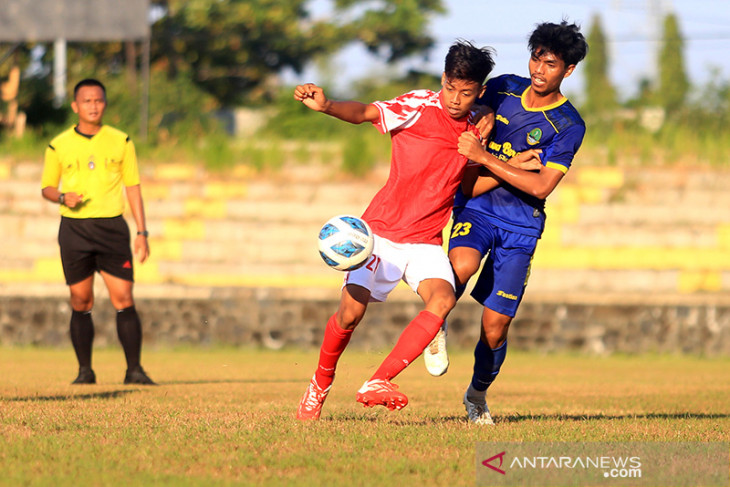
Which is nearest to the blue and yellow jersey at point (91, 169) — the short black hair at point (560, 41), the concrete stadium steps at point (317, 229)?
the short black hair at point (560, 41)

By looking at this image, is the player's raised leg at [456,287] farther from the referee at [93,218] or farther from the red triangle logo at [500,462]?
the referee at [93,218]

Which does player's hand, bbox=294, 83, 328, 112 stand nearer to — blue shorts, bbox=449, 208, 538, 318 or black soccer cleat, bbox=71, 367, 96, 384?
blue shorts, bbox=449, 208, 538, 318

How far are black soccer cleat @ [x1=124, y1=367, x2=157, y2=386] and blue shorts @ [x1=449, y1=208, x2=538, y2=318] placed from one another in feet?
11.5

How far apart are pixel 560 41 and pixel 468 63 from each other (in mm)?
766

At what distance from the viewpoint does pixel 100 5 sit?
2411 centimetres

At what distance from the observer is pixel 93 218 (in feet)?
30.5

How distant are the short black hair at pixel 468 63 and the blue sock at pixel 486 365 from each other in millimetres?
1828

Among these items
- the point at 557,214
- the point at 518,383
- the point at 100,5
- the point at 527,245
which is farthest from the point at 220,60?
the point at 527,245

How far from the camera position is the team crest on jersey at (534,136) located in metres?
6.96

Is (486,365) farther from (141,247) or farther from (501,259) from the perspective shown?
(141,247)

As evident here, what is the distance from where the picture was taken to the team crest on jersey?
696cm

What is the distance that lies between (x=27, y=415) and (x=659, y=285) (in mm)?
13447

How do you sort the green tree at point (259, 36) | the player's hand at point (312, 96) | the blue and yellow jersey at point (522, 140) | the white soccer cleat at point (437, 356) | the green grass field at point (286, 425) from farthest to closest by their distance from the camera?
the green tree at point (259, 36), the blue and yellow jersey at point (522, 140), the white soccer cleat at point (437, 356), the player's hand at point (312, 96), the green grass field at point (286, 425)

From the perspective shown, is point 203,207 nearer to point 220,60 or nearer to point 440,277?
point 440,277
